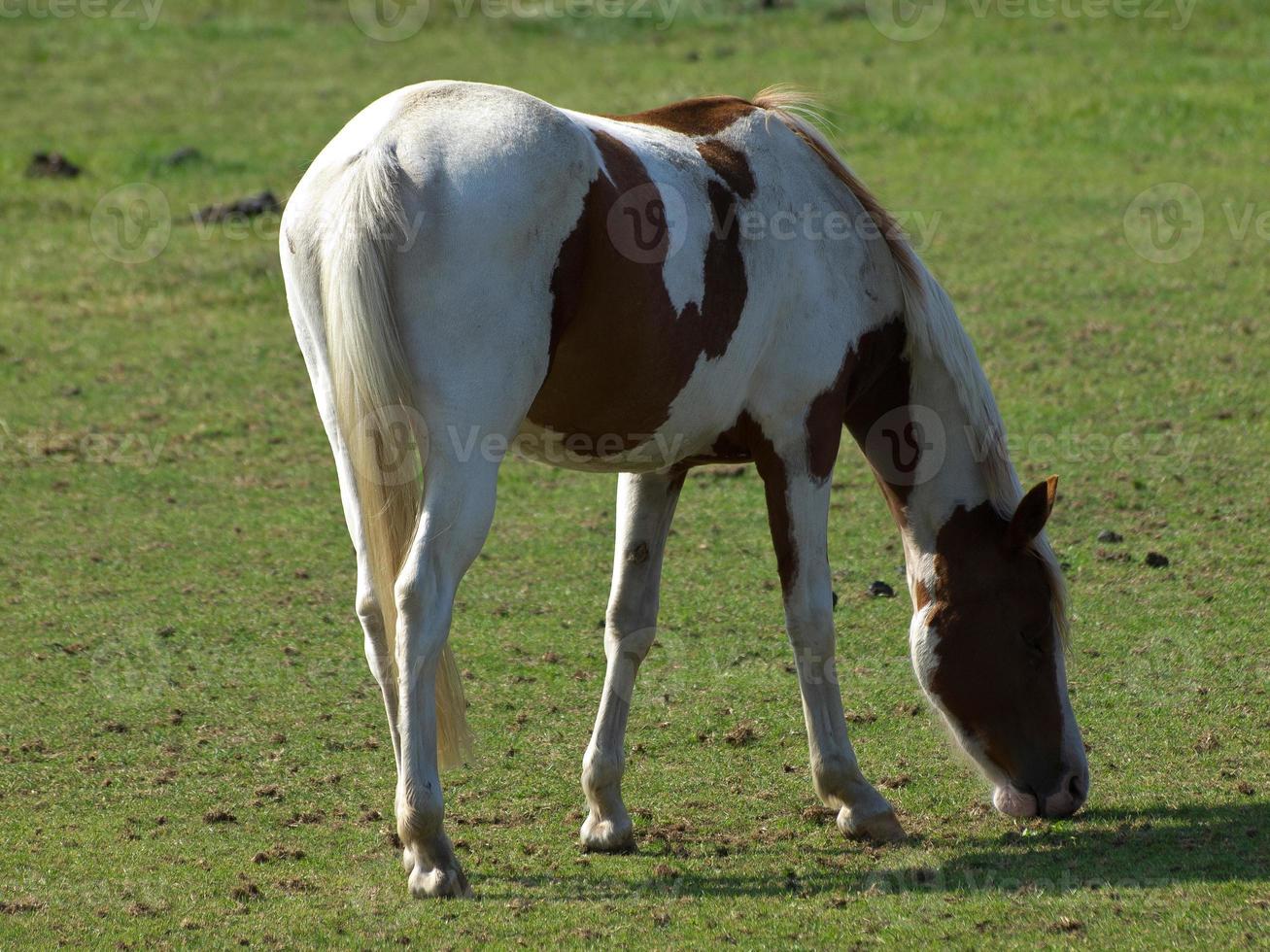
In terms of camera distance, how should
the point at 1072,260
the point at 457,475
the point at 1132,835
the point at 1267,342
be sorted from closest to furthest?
the point at 457,475 < the point at 1132,835 < the point at 1267,342 < the point at 1072,260

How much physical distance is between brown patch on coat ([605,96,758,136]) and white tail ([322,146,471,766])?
1262 millimetres

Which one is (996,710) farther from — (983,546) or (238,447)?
(238,447)

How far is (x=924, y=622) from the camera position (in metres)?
5.36

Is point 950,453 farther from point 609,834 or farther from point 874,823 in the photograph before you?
point 609,834

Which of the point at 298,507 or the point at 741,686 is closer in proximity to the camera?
the point at 741,686

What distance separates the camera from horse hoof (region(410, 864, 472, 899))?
4434mm

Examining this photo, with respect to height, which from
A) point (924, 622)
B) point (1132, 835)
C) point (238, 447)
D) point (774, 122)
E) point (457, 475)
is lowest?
point (238, 447)

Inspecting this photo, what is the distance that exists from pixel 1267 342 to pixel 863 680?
231 inches

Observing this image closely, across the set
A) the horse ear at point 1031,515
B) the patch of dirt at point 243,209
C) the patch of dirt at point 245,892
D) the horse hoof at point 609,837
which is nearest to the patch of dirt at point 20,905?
the patch of dirt at point 245,892

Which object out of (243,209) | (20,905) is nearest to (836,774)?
(20,905)

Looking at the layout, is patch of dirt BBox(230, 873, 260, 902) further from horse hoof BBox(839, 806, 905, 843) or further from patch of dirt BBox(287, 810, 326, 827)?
horse hoof BBox(839, 806, 905, 843)

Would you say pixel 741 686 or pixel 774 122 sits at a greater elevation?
pixel 774 122

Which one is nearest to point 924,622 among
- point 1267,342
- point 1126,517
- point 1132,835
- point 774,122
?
point 1132,835

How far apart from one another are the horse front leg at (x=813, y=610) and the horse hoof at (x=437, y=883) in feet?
4.41
